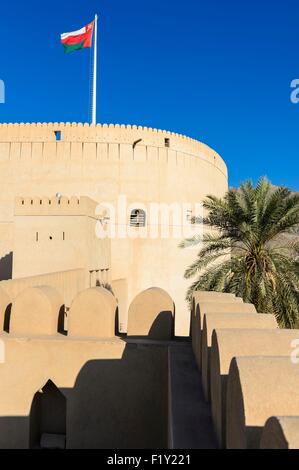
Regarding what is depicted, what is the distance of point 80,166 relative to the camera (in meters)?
12.7

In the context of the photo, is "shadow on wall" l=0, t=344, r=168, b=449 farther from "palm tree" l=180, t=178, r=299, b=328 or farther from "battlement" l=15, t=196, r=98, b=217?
"battlement" l=15, t=196, r=98, b=217

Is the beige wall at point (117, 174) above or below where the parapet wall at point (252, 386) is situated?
above

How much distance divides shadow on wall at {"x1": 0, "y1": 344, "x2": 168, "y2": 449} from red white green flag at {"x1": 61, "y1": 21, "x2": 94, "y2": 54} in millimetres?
12217

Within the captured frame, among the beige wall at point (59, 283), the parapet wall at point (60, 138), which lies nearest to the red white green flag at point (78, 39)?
the parapet wall at point (60, 138)

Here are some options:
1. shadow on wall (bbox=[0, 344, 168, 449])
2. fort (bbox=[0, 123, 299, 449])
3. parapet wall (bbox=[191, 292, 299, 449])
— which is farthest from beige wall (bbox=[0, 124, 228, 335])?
parapet wall (bbox=[191, 292, 299, 449])

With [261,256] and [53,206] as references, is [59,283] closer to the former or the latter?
[53,206]

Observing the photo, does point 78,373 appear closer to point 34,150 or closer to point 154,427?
point 154,427

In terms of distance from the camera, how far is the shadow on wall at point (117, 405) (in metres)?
3.79

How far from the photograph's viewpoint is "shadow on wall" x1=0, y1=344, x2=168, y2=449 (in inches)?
149

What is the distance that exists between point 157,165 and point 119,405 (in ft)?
35.0

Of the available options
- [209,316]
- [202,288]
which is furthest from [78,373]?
[202,288]

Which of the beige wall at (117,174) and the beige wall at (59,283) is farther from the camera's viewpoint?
the beige wall at (117,174)

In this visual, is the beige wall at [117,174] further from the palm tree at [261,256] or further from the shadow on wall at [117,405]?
the shadow on wall at [117,405]

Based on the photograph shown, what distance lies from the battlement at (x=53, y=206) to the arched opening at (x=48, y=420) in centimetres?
491
